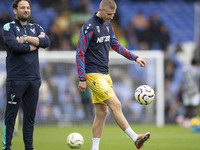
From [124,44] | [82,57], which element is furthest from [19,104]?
[124,44]

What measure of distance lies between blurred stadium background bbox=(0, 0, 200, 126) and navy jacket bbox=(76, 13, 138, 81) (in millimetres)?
8177

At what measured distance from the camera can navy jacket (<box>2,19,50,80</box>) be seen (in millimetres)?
6113

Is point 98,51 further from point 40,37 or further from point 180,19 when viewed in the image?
point 180,19

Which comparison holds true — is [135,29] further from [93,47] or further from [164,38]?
[93,47]

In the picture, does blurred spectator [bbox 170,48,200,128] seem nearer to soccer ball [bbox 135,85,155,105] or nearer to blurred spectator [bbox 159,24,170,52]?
blurred spectator [bbox 159,24,170,52]

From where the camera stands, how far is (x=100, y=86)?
263 inches

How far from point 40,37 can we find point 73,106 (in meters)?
9.12

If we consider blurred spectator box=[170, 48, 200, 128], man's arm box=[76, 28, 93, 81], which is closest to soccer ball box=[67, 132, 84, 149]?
man's arm box=[76, 28, 93, 81]

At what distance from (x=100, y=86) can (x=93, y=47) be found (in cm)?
60

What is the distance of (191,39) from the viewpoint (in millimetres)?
19203

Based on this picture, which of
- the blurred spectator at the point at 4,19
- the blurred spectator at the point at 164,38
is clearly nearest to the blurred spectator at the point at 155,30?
the blurred spectator at the point at 164,38

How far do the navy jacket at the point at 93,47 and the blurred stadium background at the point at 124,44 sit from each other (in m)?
8.18

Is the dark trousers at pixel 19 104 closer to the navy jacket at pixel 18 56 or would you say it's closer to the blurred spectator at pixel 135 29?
the navy jacket at pixel 18 56

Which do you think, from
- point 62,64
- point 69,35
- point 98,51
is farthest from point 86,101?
point 98,51
